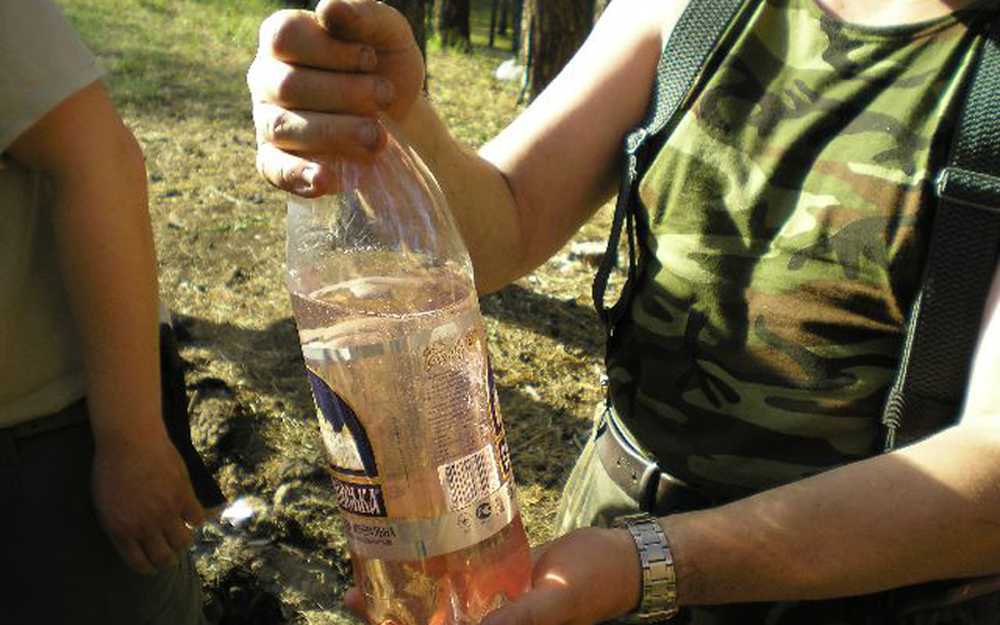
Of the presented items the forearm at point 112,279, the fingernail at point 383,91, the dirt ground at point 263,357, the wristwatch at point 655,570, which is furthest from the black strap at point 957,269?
the dirt ground at point 263,357

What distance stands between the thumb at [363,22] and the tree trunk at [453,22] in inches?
437

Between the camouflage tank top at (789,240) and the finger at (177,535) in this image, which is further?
the finger at (177,535)

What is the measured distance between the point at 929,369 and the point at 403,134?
0.86m

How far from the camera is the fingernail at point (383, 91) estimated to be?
5.09 feet

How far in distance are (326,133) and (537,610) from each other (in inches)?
25.9

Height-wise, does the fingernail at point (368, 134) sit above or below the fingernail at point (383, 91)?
below

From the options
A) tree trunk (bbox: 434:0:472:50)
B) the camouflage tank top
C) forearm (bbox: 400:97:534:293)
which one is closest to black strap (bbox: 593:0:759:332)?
the camouflage tank top

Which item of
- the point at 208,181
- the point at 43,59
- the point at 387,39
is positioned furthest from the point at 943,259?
the point at 208,181

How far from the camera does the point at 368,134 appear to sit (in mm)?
1536

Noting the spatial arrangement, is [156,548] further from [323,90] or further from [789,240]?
[789,240]

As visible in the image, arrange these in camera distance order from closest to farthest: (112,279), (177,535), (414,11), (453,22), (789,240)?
(789,240)
(112,279)
(177,535)
(414,11)
(453,22)

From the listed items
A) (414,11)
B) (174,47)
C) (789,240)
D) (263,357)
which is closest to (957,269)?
(789,240)

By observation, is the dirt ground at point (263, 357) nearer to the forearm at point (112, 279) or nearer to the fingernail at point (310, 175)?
the forearm at point (112, 279)

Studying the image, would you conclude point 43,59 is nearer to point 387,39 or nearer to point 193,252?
point 387,39
